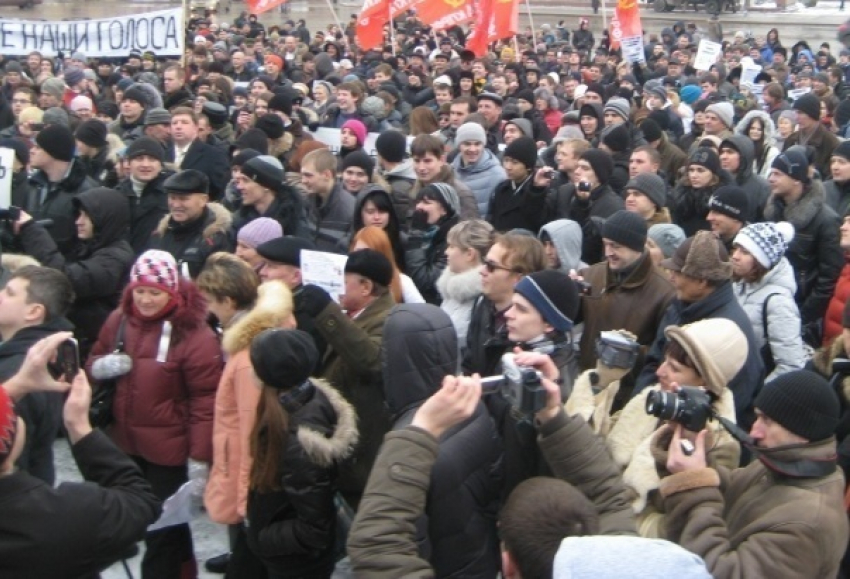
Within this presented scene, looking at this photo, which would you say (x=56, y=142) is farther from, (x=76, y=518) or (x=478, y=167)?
(x=76, y=518)

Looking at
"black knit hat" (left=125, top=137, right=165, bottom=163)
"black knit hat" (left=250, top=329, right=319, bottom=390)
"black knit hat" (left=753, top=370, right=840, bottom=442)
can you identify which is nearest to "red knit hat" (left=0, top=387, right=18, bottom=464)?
"black knit hat" (left=250, top=329, right=319, bottom=390)

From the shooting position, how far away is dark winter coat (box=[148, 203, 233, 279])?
5484mm

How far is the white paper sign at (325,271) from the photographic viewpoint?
4.07 meters

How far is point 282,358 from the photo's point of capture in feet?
10.5

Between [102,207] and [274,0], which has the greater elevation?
[274,0]

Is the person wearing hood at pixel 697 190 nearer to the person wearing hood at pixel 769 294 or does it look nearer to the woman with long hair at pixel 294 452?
the person wearing hood at pixel 769 294

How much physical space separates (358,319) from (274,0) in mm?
13376

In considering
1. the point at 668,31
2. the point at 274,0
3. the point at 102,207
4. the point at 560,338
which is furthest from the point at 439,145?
the point at 668,31

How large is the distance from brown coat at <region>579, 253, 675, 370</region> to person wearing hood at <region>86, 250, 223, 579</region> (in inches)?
64.2

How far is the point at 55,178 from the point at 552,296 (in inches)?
163

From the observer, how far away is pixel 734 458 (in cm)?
312

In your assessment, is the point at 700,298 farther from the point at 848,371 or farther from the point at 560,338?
the point at 560,338

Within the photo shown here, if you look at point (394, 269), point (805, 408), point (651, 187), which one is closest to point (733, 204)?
point (651, 187)

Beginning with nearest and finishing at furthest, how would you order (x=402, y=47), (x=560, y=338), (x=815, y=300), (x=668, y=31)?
(x=560, y=338) < (x=815, y=300) < (x=402, y=47) < (x=668, y=31)
